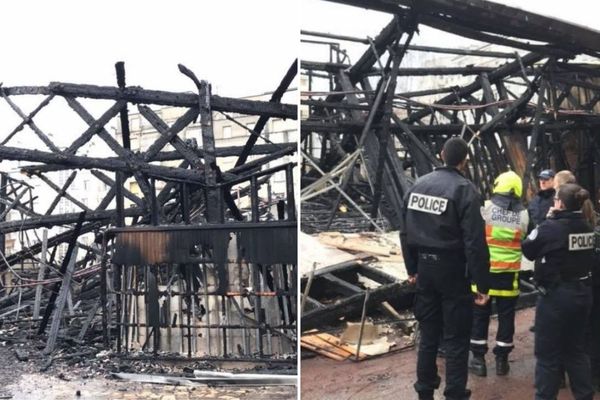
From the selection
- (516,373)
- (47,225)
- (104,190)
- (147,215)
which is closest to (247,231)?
(516,373)

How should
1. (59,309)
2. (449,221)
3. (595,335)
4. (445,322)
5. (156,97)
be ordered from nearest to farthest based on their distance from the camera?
(449,221) → (445,322) → (595,335) → (156,97) → (59,309)

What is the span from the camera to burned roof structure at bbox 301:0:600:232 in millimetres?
4625

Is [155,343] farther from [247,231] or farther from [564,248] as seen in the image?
[564,248]

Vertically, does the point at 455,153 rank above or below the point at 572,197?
above

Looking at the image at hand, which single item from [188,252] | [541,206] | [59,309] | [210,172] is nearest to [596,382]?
[541,206]

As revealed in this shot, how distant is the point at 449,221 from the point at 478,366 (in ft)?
4.12

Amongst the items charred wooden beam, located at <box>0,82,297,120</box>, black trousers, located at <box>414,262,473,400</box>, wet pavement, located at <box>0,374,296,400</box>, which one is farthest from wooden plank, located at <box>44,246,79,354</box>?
black trousers, located at <box>414,262,473,400</box>

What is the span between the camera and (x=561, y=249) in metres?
3.28

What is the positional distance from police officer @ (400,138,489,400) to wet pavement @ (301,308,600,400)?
30 cm

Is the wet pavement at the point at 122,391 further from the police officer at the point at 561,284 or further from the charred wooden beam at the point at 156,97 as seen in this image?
the charred wooden beam at the point at 156,97

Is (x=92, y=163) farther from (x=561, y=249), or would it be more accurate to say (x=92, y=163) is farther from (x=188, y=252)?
(x=561, y=249)

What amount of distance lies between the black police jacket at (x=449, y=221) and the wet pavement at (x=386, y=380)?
852mm

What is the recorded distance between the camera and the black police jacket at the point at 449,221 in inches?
122

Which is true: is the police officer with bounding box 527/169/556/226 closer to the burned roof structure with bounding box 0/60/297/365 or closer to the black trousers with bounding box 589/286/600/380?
the black trousers with bounding box 589/286/600/380
